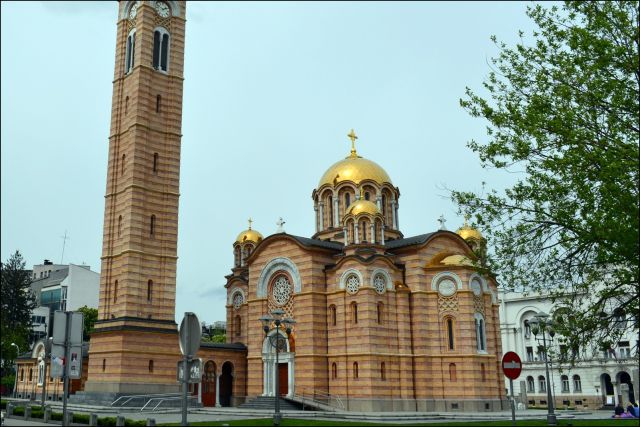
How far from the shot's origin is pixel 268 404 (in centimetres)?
3750

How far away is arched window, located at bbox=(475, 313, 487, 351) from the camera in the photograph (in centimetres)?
3697

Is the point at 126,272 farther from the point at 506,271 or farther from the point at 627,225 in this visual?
the point at 627,225

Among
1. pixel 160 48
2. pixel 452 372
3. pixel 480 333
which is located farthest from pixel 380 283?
pixel 160 48

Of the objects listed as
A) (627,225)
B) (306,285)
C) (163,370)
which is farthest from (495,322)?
(627,225)

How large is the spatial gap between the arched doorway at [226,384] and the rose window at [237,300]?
16.6 feet

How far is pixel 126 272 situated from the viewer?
120 feet

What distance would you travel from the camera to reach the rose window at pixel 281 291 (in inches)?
1576

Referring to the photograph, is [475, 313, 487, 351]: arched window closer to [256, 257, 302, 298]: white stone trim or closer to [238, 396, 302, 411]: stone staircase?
[256, 257, 302, 298]: white stone trim

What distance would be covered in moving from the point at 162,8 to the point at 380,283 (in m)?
22.9

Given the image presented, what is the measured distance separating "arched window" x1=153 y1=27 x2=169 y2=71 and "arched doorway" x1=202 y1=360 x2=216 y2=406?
19.2 metres

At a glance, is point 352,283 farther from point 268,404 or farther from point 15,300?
point 15,300

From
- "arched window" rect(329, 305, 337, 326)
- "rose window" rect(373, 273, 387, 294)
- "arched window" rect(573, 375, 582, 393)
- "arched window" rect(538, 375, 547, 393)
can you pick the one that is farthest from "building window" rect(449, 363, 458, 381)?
"arched window" rect(538, 375, 547, 393)

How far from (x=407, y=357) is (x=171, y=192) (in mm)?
17131

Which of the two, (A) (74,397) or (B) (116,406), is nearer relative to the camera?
(B) (116,406)
